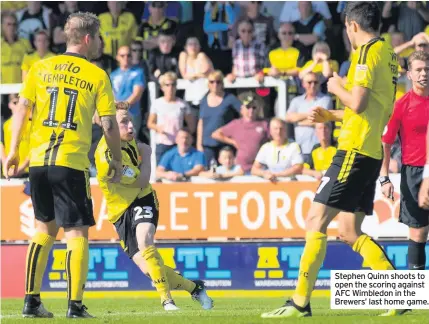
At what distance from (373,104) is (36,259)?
10.2 ft

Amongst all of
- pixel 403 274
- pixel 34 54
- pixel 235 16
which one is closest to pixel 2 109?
pixel 34 54

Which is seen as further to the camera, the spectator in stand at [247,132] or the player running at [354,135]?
the spectator in stand at [247,132]

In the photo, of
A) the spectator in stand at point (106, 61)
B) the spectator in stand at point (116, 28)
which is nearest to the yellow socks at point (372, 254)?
the spectator in stand at point (106, 61)

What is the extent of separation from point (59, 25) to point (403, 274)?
10.3 m

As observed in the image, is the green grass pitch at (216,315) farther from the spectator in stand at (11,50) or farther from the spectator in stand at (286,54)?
the spectator in stand at (11,50)

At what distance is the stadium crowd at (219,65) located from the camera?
15648 millimetres

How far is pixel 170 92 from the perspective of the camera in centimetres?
1639

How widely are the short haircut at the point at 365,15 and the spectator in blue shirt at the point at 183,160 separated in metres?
7.25

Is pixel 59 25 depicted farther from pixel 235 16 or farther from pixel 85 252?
pixel 85 252

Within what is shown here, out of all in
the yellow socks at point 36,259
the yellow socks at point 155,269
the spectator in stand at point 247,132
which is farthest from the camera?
the spectator in stand at point 247,132

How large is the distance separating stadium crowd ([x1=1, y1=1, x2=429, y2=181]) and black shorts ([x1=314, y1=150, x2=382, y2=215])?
19.9 feet

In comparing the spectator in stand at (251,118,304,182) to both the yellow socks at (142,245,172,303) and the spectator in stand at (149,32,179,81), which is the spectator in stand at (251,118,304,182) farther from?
the yellow socks at (142,245,172,303)

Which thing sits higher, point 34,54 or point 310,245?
point 34,54

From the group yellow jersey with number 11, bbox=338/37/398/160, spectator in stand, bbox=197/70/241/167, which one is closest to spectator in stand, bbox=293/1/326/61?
spectator in stand, bbox=197/70/241/167
